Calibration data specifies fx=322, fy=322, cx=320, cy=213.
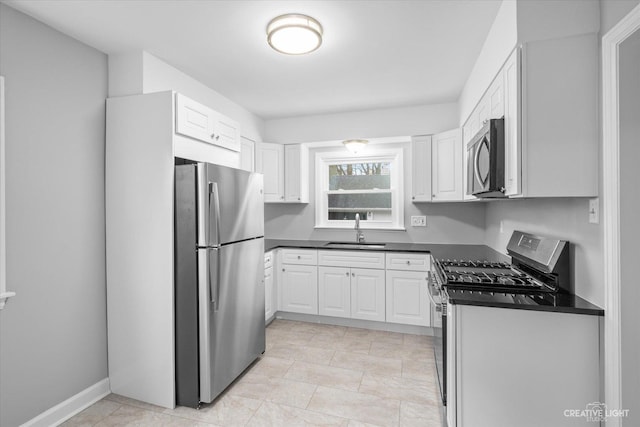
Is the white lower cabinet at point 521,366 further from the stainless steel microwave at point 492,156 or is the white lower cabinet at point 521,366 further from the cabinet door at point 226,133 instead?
the cabinet door at point 226,133

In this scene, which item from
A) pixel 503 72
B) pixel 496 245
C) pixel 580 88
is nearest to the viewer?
pixel 580 88

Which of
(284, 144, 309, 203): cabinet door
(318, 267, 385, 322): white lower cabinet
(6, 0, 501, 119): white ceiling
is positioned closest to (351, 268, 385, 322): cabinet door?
(318, 267, 385, 322): white lower cabinet

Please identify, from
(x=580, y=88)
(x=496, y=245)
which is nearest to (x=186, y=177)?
(x=580, y=88)

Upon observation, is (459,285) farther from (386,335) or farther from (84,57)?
(84,57)

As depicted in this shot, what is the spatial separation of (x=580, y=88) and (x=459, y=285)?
3.73ft

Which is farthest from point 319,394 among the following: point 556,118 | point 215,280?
point 556,118

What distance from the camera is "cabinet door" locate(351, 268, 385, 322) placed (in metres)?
3.48

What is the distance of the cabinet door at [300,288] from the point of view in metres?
3.71

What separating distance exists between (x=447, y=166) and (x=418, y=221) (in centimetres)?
82

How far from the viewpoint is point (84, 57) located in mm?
2273

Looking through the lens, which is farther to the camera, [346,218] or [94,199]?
[346,218]

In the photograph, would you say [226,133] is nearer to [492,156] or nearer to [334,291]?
[334,291]

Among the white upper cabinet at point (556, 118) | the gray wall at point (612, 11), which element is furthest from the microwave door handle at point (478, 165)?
the gray wall at point (612, 11)

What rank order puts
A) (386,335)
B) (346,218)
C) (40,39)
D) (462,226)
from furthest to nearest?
1. (346,218)
2. (462,226)
3. (386,335)
4. (40,39)
